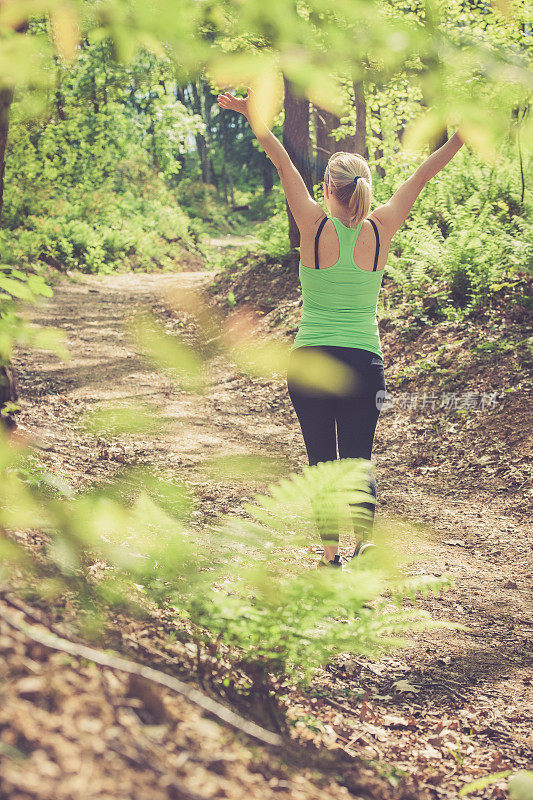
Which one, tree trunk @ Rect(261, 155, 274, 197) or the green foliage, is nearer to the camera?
the green foliage

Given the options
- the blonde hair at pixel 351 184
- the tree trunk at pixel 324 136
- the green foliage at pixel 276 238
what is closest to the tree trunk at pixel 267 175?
the tree trunk at pixel 324 136

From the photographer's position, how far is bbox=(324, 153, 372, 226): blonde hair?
2.89 m

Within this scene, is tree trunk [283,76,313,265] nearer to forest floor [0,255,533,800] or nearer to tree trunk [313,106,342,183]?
forest floor [0,255,533,800]

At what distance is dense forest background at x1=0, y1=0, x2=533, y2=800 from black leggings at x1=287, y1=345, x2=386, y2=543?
1.78 feet

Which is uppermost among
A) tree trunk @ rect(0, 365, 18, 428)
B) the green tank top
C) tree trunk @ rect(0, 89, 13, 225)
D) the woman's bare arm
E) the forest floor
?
tree trunk @ rect(0, 89, 13, 225)

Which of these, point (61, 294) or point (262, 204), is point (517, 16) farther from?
point (262, 204)

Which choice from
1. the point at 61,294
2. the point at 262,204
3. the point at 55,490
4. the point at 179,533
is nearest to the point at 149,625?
the point at 179,533

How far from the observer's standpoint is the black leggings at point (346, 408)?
3090 mm

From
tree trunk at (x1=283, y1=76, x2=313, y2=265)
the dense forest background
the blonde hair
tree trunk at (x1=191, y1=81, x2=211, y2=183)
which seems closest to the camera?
the dense forest background

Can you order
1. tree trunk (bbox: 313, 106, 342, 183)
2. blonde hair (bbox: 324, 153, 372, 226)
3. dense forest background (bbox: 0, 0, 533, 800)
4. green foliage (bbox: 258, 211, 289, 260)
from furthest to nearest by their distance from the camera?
tree trunk (bbox: 313, 106, 342, 183) < green foliage (bbox: 258, 211, 289, 260) < blonde hair (bbox: 324, 153, 372, 226) < dense forest background (bbox: 0, 0, 533, 800)

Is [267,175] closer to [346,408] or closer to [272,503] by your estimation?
[346,408]

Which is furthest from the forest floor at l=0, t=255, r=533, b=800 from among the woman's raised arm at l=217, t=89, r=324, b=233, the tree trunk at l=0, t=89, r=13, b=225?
the tree trunk at l=0, t=89, r=13, b=225

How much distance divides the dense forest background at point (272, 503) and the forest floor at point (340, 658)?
12 mm

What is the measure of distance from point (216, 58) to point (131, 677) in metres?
1.72
